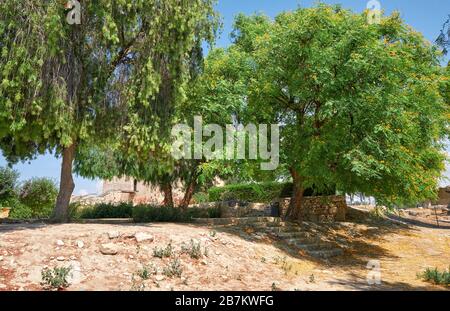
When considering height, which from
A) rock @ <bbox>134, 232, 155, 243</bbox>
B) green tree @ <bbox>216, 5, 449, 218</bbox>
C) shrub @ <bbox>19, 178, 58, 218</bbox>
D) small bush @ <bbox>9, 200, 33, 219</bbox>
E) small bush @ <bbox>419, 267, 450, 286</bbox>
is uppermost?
green tree @ <bbox>216, 5, 449, 218</bbox>

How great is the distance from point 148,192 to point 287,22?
113 feet

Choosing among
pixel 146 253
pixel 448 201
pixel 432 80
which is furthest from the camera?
pixel 448 201

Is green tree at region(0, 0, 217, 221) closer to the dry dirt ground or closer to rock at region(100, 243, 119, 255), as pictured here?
the dry dirt ground

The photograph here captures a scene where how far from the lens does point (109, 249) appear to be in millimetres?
10117

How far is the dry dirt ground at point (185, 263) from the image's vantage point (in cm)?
888

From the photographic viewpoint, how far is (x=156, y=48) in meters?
13.5

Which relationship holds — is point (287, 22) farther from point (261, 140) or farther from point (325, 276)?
point (325, 276)

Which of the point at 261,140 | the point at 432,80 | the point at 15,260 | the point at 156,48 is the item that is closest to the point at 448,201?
the point at 432,80

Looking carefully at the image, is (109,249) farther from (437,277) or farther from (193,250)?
(437,277)

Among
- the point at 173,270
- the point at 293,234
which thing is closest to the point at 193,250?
the point at 173,270

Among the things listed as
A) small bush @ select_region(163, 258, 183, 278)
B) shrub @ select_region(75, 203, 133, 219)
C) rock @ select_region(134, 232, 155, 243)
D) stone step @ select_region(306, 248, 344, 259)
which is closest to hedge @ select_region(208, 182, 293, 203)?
shrub @ select_region(75, 203, 133, 219)

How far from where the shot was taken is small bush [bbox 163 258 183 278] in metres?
9.46

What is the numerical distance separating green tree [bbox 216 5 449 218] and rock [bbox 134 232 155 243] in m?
6.11

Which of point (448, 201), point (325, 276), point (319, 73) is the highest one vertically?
point (319, 73)
